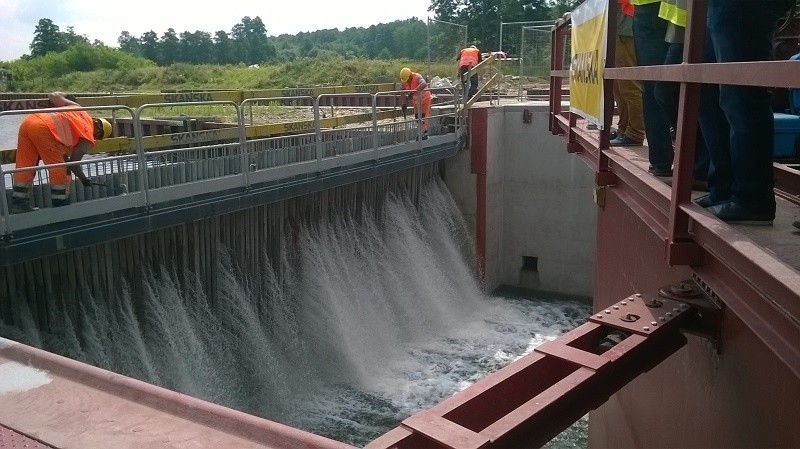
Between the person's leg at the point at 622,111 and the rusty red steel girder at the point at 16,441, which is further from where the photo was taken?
the person's leg at the point at 622,111

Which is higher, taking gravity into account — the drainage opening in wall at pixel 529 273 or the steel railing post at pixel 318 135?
the steel railing post at pixel 318 135

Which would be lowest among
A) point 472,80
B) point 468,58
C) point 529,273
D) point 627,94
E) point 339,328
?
point 529,273

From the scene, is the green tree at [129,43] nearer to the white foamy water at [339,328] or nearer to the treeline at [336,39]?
the treeline at [336,39]

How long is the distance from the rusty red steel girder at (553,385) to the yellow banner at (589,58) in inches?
70.7

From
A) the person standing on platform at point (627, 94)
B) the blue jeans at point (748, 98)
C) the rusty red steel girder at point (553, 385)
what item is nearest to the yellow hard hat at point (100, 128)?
the person standing on platform at point (627, 94)

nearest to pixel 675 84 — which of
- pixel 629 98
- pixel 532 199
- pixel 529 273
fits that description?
pixel 629 98

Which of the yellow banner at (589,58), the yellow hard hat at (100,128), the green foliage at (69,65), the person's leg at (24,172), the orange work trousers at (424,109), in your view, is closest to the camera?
the yellow banner at (589,58)

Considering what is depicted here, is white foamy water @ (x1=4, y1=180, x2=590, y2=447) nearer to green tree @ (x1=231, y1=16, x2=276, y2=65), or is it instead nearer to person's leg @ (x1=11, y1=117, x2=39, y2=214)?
person's leg @ (x1=11, y1=117, x2=39, y2=214)

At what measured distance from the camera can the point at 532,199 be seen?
13727 millimetres

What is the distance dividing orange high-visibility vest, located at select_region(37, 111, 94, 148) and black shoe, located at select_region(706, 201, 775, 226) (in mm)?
5235

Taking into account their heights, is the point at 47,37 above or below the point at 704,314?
above

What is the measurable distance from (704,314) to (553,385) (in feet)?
2.89

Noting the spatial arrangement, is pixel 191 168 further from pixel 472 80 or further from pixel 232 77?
pixel 232 77

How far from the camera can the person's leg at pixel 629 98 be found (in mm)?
4926
